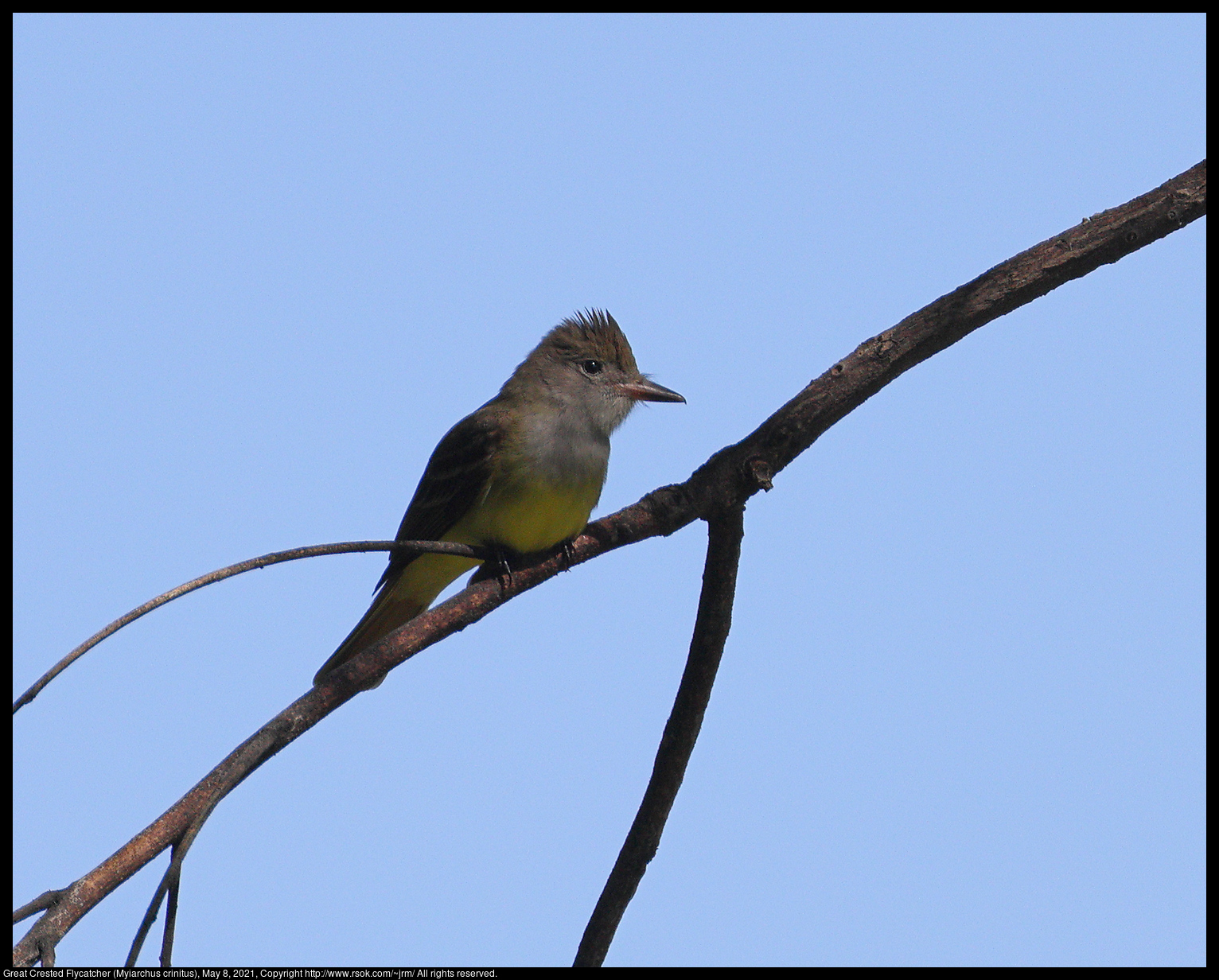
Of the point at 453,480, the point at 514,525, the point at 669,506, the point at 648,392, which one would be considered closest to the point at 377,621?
the point at 453,480

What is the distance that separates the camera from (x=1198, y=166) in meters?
3.41

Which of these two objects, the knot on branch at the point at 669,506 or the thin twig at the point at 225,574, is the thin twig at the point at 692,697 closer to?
the knot on branch at the point at 669,506

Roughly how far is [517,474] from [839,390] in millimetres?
2133

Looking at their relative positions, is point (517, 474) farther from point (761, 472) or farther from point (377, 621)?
point (761, 472)

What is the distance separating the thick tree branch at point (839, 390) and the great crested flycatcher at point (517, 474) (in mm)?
1421

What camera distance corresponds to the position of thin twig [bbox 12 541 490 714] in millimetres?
2523

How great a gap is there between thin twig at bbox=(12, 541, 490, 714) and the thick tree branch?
32 centimetres

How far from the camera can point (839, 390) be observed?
349cm

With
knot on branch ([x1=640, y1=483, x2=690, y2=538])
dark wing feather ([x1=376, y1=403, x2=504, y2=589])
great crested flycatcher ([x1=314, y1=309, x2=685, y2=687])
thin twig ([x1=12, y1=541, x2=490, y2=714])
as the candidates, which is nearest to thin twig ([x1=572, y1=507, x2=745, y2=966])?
→ knot on branch ([x1=640, y1=483, x2=690, y2=538])

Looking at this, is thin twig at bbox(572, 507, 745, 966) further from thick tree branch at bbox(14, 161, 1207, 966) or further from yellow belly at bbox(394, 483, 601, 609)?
yellow belly at bbox(394, 483, 601, 609)
